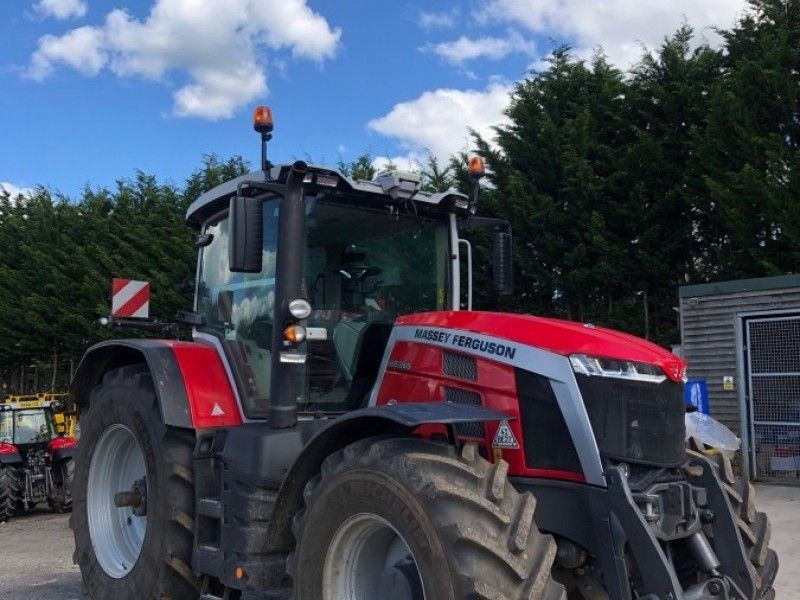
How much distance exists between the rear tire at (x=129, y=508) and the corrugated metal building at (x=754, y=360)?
8537 mm

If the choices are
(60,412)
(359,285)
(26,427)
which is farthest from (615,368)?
(60,412)

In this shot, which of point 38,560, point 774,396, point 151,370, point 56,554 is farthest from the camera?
point 774,396

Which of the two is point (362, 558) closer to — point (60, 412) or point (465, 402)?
point (465, 402)

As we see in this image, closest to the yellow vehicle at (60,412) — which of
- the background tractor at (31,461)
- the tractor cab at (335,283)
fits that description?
the background tractor at (31,461)

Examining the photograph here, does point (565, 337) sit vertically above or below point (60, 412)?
above

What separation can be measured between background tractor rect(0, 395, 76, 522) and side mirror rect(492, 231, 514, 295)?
875 cm

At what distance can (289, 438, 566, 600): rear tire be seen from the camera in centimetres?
307

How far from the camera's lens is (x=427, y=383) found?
4.12m

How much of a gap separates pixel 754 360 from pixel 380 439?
29.8 feet

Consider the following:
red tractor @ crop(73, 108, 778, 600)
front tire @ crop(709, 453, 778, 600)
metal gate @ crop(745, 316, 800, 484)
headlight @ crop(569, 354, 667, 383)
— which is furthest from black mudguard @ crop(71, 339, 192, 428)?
metal gate @ crop(745, 316, 800, 484)

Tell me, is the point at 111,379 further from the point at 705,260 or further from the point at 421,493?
the point at 705,260

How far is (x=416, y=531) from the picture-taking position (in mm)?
3287

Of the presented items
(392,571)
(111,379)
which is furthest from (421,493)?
(111,379)

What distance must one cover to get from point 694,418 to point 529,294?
7143mm
